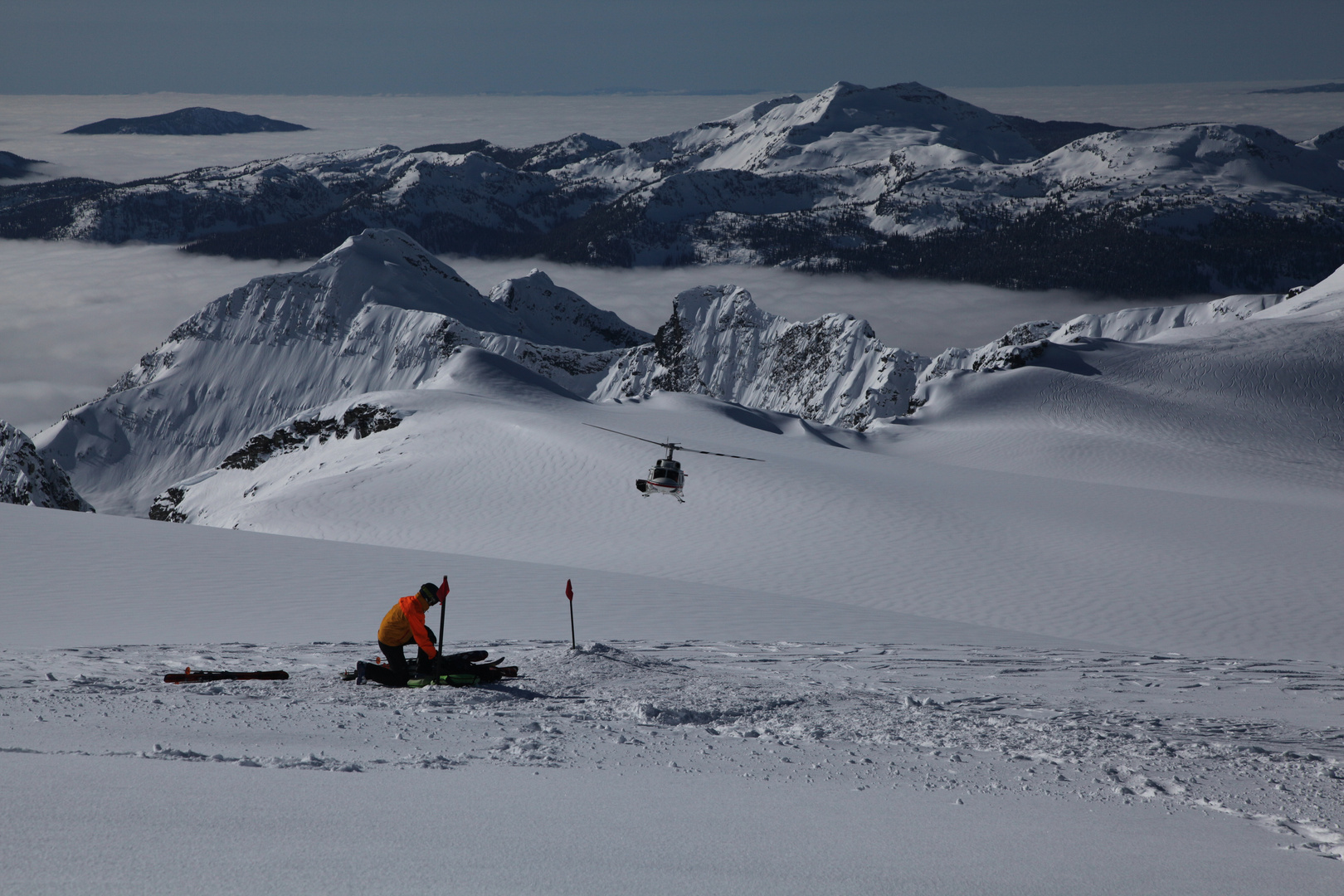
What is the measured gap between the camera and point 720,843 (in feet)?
20.0

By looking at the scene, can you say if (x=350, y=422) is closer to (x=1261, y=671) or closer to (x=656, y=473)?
(x=656, y=473)

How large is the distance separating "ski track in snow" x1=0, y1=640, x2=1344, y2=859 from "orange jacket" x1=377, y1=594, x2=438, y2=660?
0.57m

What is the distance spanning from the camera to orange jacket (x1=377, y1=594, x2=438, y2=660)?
35.8ft

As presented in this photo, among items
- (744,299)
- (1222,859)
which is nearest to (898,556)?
(1222,859)

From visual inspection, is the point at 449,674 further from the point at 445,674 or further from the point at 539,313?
the point at 539,313

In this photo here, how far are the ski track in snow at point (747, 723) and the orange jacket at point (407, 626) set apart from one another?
0.57m

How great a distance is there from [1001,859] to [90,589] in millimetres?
16324

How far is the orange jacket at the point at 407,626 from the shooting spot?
10.9 metres

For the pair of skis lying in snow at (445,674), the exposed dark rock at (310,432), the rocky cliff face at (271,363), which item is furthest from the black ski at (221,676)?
the rocky cliff face at (271,363)

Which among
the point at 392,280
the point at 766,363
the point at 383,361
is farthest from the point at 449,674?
the point at 392,280

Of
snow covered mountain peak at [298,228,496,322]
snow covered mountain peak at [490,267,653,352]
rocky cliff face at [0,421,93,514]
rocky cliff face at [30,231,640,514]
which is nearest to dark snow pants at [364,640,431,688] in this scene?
rocky cliff face at [0,421,93,514]

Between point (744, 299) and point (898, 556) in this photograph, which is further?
Result: point (744, 299)

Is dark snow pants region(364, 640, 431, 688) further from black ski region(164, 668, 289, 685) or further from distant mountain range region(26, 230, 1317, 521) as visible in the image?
distant mountain range region(26, 230, 1317, 521)

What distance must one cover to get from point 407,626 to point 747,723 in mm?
4104
